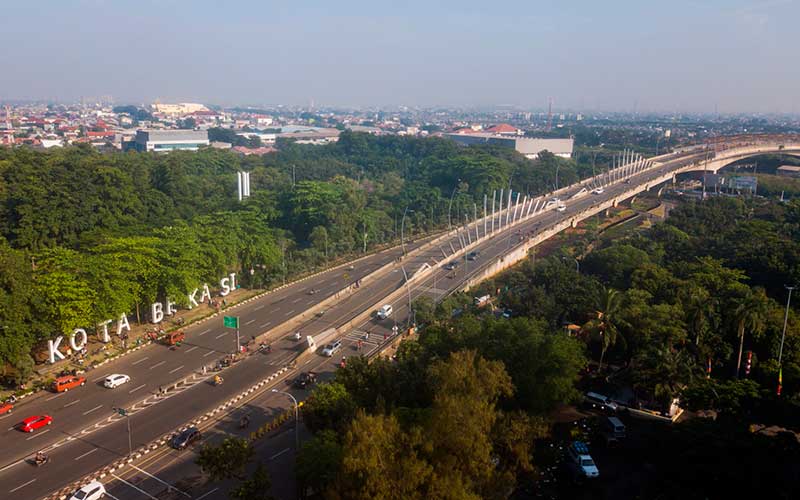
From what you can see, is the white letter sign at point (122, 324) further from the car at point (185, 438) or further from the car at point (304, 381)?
the car at point (185, 438)

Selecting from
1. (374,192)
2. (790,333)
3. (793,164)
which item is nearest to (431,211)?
(374,192)

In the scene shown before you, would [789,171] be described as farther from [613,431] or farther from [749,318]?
[613,431]

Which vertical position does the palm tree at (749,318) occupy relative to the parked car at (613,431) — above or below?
above

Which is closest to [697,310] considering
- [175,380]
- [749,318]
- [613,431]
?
[749,318]

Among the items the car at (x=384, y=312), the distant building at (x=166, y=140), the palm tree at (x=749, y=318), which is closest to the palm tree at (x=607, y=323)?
the palm tree at (x=749, y=318)

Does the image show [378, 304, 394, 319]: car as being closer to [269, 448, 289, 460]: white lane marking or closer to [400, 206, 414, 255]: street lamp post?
[400, 206, 414, 255]: street lamp post

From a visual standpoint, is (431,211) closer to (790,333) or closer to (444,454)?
(790,333)
